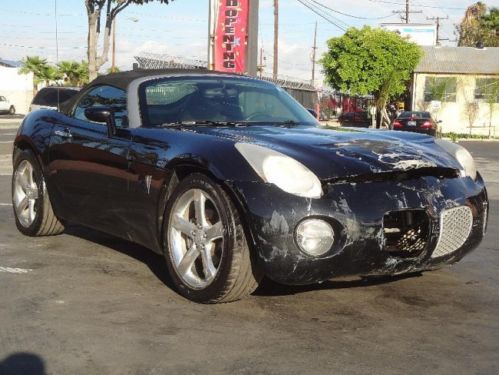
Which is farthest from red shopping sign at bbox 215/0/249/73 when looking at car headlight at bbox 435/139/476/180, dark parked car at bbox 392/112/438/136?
dark parked car at bbox 392/112/438/136

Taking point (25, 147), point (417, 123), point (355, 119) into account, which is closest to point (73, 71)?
point (355, 119)

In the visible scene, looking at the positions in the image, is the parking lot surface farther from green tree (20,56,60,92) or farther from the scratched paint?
green tree (20,56,60,92)

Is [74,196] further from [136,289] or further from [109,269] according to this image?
[136,289]

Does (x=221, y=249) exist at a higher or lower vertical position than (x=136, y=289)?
higher

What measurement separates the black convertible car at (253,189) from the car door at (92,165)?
1cm

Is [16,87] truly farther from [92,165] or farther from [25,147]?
[92,165]

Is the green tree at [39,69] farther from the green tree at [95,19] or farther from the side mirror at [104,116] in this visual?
the side mirror at [104,116]

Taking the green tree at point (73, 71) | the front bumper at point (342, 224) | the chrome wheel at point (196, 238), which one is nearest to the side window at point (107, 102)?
the chrome wheel at point (196, 238)

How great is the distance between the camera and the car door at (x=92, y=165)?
507 centimetres

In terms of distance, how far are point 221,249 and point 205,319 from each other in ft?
1.38

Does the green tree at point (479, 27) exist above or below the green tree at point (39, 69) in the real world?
above

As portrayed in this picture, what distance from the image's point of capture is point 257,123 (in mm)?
5254

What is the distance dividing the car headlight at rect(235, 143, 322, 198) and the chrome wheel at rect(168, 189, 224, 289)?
37 cm

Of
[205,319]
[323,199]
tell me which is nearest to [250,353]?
[205,319]
